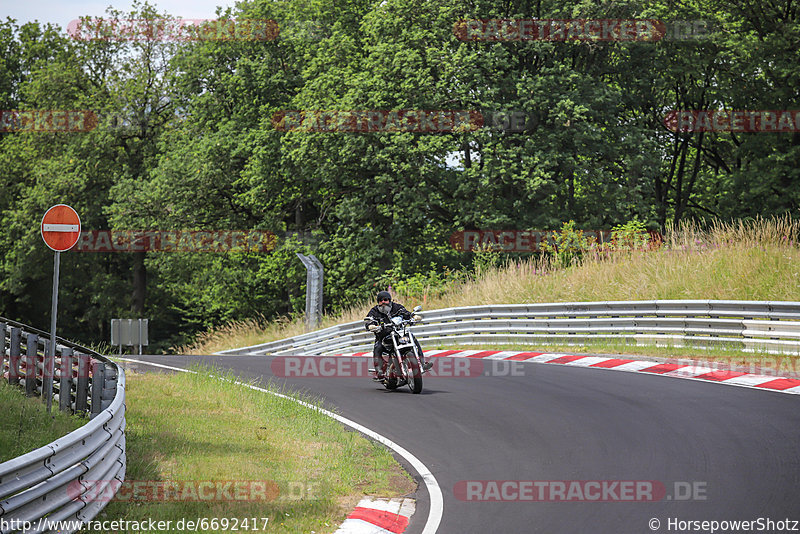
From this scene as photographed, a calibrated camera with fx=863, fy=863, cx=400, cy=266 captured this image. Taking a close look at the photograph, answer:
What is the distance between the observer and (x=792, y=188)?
3412 centimetres

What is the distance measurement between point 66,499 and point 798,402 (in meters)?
9.10

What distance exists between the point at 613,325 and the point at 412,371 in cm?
729

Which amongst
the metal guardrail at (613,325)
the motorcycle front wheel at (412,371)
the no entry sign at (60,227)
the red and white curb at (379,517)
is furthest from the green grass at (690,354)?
the no entry sign at (60,227)

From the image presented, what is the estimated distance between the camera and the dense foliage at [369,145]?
31594 mm

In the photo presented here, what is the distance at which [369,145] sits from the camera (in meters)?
33.8

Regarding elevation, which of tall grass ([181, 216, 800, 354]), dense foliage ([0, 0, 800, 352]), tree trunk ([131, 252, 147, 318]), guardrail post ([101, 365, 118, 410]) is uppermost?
dense foliage ([0, 0, 800, 352])

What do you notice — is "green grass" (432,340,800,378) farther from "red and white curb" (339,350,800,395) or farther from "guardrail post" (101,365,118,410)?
"guardrail post" (101,365,118,410)

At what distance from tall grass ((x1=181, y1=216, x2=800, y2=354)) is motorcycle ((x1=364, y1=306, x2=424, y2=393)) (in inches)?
326

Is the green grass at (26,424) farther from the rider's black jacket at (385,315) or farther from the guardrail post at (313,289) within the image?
the guardrail post at (313,289)

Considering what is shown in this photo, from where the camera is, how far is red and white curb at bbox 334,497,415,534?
6746 mm

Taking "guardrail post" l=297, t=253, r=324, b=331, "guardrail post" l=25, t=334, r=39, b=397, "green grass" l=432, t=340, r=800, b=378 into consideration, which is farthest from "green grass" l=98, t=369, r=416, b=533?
"guardrail post" l=297, t=253, r=324, b=331

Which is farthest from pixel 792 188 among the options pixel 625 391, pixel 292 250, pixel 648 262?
pixel 625 391

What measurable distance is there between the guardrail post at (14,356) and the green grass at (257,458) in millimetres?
2027

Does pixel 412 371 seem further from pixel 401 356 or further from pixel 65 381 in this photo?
pixel 65 381
